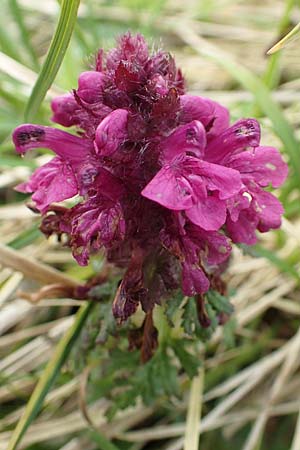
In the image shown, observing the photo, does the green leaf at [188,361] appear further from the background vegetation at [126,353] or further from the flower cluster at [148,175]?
the flower cluster at [148,175]

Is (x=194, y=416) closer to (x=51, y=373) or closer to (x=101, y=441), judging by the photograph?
(x=101, y=441)

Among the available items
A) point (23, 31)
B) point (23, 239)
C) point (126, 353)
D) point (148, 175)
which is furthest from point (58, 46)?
point (23, 31)

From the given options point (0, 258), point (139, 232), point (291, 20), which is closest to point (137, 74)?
point (139, 232)

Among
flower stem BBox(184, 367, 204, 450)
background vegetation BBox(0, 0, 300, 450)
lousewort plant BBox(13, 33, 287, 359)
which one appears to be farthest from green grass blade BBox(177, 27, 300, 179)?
flower stem BBox(184, 367, 204, 450)

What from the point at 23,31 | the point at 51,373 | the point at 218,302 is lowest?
the point at 51,373

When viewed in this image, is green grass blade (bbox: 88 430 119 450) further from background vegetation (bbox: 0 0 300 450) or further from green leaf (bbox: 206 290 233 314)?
green leaf (bbox: 206 290 233 314)

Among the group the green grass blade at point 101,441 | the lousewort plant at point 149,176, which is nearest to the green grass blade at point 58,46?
the lousewort plant at point 149,176
